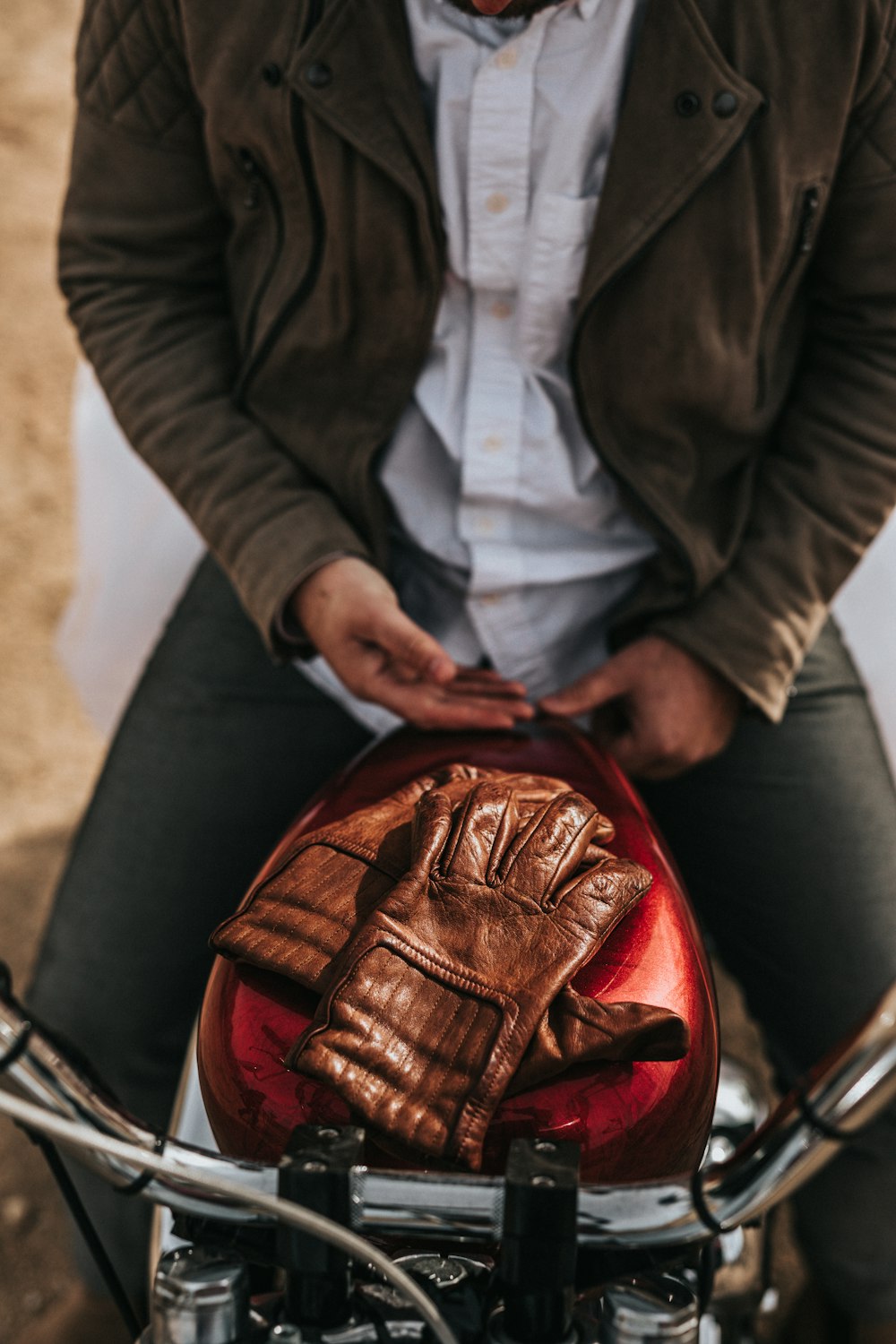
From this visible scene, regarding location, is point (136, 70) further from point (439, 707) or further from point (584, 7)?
point (439, 707)

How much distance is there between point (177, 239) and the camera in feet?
3.71

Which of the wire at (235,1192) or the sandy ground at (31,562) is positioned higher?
the wire at (235,1192)

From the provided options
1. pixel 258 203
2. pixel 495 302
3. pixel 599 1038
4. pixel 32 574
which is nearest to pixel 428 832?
pixel 599 1038

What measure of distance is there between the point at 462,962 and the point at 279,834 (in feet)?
1.68

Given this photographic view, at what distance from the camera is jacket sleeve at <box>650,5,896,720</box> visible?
41.3 inches

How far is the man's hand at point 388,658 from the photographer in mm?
1008

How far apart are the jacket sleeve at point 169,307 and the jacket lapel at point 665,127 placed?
334mm

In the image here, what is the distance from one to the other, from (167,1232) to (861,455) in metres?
0.79

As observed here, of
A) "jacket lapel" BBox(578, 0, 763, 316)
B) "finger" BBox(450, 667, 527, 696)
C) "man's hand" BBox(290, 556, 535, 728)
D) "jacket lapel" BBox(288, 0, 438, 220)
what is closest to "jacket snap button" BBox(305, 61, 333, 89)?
"jacket lapel" BBox(288, 0, 438, 220)

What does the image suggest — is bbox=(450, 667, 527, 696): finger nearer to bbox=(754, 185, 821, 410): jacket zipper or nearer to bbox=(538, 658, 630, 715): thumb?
bbox=(538, 658, 630, 715): thumb

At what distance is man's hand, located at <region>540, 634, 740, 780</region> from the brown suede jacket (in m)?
0.02

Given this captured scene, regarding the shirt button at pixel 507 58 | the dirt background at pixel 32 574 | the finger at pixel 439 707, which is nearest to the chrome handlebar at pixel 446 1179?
the finger at pixel 439 707

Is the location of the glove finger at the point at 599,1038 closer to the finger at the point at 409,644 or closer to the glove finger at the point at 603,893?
the glove finger at the point at 603,893

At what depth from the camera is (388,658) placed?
1054 millimetres
